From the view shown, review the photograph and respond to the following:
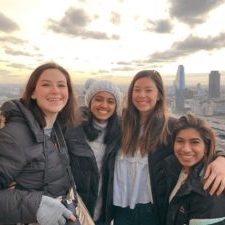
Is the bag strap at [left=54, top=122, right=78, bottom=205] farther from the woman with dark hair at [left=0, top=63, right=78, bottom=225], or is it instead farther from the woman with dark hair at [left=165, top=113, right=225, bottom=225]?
the woman with dark hair at [left=165, top=113, right=225, bottom=225]

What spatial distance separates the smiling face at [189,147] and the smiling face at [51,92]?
0.94 metres

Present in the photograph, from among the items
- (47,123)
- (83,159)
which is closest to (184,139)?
(83,159)

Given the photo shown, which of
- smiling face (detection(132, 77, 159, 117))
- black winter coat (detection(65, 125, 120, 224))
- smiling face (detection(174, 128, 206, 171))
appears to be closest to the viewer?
smiling face (detection(174, 128, 206, 171))

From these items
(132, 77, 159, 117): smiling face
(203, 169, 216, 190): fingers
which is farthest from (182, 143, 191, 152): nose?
(132, 77, 159, 117): smiling face

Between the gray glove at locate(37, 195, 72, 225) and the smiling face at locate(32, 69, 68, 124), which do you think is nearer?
the gray glove at locate(37, 195, 72, 225)

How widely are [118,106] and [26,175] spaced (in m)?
1.19

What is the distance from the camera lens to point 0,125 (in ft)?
6.62

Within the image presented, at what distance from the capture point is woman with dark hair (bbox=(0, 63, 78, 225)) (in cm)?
196

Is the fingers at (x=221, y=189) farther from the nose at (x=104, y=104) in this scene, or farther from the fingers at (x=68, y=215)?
the nose at (x=104, y=104)

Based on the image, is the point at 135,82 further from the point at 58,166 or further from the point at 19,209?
the point at 19,209

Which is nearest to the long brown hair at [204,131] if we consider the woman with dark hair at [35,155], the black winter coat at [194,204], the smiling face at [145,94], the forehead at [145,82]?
the black winter coat at [194,204]

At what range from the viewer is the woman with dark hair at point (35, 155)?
1.96m

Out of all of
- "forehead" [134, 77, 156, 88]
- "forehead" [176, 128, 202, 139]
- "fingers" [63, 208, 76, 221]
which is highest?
"forehead" [134, 77, 156, 88]

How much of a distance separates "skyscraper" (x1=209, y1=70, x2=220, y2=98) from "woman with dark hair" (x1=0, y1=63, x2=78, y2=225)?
64.7 ft
